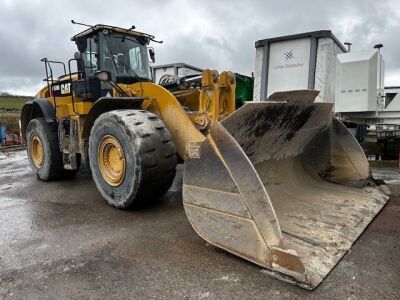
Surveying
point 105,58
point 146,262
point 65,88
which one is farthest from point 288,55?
point 146,262

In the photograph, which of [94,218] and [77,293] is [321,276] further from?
[94,218]

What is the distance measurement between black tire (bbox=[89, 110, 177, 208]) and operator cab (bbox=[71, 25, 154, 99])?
1.26 metres

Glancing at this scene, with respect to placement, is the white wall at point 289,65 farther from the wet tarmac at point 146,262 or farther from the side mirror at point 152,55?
the wet tarmac at point 146,262

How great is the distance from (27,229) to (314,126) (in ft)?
11.7

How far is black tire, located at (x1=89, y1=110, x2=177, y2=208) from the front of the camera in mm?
4082

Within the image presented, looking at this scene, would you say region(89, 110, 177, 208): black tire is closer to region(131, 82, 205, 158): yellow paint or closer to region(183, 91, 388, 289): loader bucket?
region(131, 82, 205, 158): yellow paint

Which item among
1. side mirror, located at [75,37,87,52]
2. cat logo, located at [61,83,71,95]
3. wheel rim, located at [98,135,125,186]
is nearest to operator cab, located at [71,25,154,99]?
side mirror, located at [75,37,87,52]

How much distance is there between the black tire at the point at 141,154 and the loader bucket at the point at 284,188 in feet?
2.77

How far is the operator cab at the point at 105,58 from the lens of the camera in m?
5.59

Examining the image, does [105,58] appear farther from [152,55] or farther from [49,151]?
[49,151]

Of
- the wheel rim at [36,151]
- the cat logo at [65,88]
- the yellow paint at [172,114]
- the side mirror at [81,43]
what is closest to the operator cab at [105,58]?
the side mirror at [81,43]

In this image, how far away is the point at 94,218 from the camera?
4.43m

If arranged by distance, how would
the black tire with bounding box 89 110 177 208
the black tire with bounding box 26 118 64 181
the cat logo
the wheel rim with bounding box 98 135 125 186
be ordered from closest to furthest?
the black tire with bounding box 89 110 177 208, the wheel rim with bounding box 98 135 125 186, the cat logo, the black tire with bounding box 26 118 64 181

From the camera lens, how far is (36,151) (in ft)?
23.7
